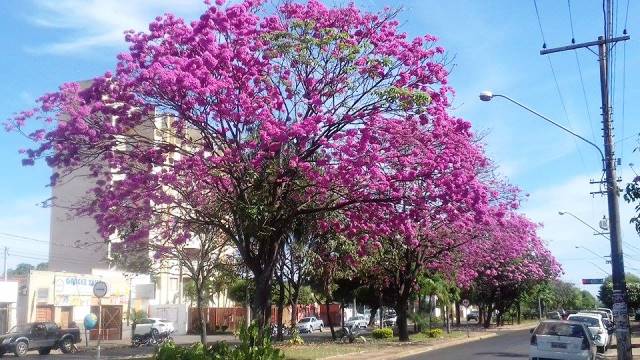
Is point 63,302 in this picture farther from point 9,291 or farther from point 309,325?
point 309,325

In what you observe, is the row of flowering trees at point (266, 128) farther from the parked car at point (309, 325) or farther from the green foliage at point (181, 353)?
the parked car at point (309, 325)

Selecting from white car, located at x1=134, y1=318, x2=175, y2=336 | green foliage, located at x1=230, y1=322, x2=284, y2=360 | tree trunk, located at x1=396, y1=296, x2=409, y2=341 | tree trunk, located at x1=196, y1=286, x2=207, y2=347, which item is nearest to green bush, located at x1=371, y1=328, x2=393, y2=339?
tree trunk, located at x1=396, y1=296, x2=409, y2=341

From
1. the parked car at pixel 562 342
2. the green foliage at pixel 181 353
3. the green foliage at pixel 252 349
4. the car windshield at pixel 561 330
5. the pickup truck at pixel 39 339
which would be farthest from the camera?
the pickup truck at pixel 39 339

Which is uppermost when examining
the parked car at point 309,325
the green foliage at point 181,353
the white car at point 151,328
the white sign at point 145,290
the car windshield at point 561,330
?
the white sign at point 145,290

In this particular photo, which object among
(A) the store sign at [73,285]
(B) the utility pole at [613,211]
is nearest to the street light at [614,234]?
(B) the utility pole at [613,211]

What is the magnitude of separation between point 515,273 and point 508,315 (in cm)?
3520

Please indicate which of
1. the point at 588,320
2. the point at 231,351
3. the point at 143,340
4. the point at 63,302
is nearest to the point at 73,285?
the point at 63,302

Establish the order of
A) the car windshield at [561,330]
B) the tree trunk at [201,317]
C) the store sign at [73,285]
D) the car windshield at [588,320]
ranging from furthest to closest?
the store sign at [73,285]
the tree trunk at [201,317]
the car windshield at [588,320]
the car windshield at [561,330]

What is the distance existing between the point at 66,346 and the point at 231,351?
2292cm

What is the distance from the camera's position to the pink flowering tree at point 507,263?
34.2m

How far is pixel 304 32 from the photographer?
17.0 metres

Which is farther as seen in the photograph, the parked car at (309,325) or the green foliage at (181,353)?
the parked car at (309,325)

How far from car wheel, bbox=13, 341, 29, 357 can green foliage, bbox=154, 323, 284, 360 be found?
20040 mm

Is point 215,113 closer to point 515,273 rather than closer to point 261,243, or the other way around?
point 261,243
